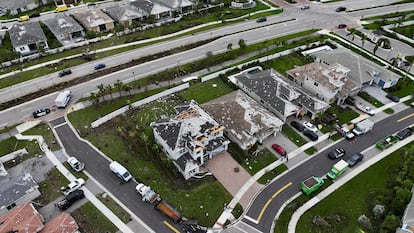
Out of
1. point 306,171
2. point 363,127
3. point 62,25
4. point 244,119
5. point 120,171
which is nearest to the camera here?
point 120,171

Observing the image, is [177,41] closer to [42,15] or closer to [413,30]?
[42,15]

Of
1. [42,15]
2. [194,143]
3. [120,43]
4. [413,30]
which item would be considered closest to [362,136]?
[194,143]

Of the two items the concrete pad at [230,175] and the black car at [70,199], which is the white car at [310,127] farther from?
the black car at [70,199]

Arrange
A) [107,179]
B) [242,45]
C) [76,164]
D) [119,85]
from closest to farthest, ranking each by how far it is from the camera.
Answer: [107,179] → [76,164] → [119,85] → [242,45]

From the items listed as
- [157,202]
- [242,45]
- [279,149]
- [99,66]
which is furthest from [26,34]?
[279,149]

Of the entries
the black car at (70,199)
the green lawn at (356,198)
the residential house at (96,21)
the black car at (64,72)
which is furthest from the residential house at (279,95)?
the residential house at (96,21)

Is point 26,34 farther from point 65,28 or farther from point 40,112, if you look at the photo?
point 40,112
